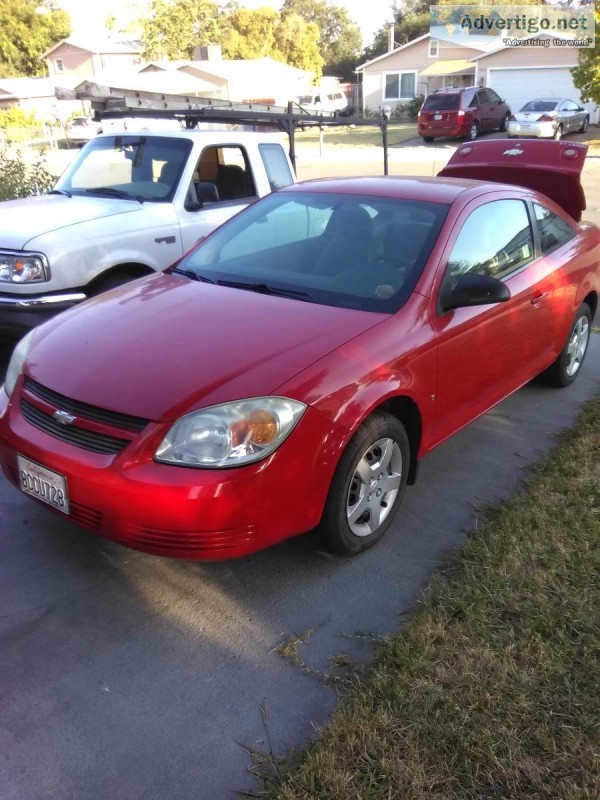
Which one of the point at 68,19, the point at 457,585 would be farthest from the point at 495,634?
the point at 68,19

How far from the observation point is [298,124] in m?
9.60

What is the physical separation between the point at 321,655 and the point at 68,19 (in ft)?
274

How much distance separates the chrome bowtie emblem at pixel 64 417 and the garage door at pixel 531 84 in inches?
1501

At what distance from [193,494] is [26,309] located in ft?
10.1

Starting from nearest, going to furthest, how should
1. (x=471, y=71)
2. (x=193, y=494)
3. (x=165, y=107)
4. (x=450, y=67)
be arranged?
(x=193, y=494)
(x=165, y=107)
(x=471, y=71)
(x=450, y=67)

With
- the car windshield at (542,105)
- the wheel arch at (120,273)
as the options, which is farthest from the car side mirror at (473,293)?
the car windshield at (542,105)

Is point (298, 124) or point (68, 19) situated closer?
point (298, 124)

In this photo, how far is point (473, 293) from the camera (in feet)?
11.1

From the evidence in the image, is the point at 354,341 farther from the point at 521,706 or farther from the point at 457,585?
the point at 521,706

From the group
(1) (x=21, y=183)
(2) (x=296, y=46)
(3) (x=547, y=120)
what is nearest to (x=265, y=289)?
(1) (x=21, y=183)

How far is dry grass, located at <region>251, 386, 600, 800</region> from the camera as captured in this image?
2125 millimetres

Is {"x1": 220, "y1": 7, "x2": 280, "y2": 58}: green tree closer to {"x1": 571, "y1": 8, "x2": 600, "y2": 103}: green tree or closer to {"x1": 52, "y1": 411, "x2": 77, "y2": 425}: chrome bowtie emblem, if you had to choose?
{"x1": 571, "y1": 8, "x2": 600, "y2": 103}: green tree

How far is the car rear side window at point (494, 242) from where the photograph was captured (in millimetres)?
3697

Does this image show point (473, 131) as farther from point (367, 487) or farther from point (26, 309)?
point (367, 487)
